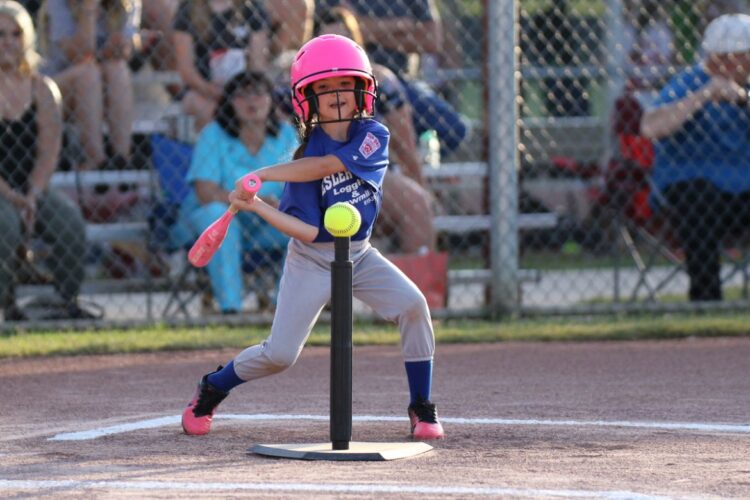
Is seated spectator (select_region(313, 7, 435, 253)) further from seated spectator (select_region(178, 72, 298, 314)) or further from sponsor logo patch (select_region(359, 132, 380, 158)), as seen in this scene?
sponsor logo patch (select_region(359, 132, 380, 158))

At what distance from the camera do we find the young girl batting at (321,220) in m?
4.67

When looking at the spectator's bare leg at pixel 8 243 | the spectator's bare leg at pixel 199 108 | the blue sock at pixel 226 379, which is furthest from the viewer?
the spectator's bare leg at pixel 199 108

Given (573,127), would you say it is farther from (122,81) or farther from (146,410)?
(146,410)

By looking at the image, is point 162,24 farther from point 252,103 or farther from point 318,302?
point 318,302

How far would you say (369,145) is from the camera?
471 centimetres

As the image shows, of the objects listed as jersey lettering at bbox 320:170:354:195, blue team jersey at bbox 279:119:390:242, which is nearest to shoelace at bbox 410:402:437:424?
blue team jersey at bbox 279:119:390:242

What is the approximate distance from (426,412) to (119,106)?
4.75 meters

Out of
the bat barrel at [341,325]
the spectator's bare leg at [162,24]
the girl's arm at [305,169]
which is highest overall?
the spectator's bare leg at [162,24]

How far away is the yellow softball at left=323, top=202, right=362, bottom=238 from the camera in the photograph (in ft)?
13.6

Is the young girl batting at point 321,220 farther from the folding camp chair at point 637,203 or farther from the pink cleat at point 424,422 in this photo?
the folding camp chair at point 637,203

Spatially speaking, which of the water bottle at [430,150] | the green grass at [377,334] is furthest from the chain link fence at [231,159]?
the green grass at [377,334]

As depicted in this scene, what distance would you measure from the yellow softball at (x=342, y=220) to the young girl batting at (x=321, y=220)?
1.57 feet

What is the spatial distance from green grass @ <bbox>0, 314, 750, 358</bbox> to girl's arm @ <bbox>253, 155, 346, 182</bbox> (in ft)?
9.84

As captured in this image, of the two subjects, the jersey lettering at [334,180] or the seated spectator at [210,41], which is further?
the seated spectator at [210,41]
